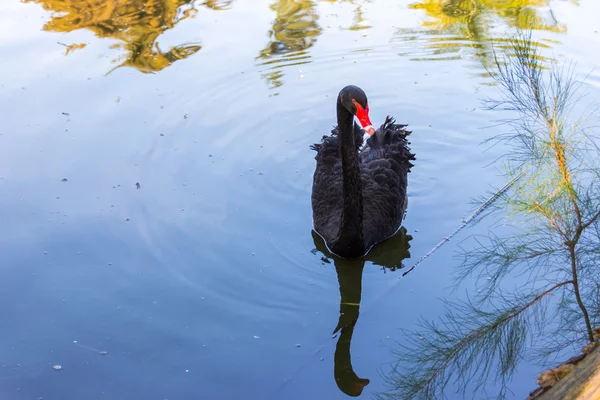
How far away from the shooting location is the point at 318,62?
6.88 m

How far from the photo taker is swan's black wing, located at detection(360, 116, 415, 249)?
450 cm

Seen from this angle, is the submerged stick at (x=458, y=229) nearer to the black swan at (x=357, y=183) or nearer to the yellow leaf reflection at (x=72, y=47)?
the black swan at (x=357, y=183)

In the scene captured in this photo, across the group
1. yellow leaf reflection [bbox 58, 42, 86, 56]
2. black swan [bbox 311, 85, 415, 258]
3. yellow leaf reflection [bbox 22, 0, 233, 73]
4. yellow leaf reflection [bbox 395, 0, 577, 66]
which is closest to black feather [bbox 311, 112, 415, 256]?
black swan [bbox 311, 85, 415, 258]

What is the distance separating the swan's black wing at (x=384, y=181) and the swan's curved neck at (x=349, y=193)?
0.59ft

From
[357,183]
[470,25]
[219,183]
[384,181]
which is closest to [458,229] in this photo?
[384,181]

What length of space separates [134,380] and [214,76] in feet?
12.6

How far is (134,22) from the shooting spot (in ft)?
26.5

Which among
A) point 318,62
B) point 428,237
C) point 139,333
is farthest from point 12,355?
point 318,62

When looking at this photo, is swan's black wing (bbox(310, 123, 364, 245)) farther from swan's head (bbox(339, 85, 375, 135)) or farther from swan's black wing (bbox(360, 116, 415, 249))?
A: swan's head (bbox(339, 85, 375, 135))

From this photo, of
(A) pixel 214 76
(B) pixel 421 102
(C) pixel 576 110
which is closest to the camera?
(C) pixel 576 110

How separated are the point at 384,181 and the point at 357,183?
481 mm

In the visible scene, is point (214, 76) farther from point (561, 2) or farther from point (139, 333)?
point (561, 2)

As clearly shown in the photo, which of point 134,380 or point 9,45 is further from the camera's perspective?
point 9,45

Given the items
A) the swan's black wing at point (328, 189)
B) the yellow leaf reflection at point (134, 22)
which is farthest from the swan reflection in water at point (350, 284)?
the yellow leaf reflection at point (134, 22)
